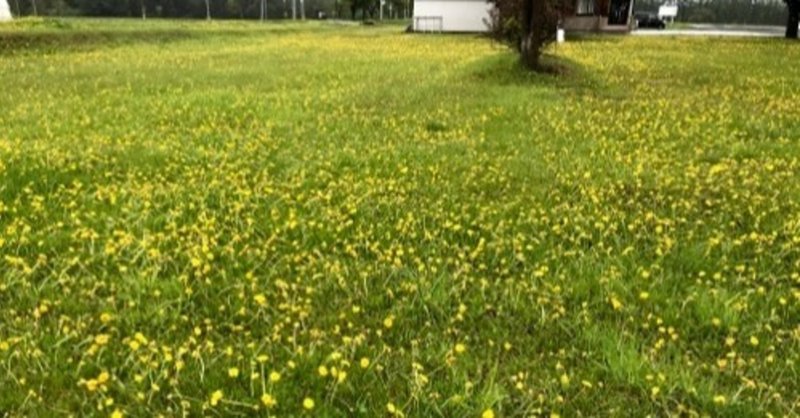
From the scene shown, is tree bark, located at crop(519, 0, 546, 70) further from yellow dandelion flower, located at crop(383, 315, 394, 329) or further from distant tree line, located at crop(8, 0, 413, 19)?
distant tree line, located at crop(8, 0, 413, 19)

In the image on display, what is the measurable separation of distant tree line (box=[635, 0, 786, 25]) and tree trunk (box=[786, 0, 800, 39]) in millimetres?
54373

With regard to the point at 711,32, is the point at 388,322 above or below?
below

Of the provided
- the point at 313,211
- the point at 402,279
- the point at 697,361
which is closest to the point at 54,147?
the point at 313,211

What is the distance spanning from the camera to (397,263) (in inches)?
247

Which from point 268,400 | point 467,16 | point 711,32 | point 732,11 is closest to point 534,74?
point 268,400

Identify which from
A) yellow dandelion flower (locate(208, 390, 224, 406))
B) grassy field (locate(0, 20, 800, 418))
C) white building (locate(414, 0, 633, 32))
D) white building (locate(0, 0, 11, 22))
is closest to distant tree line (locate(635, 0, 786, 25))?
white building (locate(414, 0, 633, 32))

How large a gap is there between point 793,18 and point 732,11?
65.4 metres

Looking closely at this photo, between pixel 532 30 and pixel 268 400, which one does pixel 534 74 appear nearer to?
pixel 532 30

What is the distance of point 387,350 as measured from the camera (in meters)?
4.86

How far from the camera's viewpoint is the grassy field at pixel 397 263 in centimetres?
443

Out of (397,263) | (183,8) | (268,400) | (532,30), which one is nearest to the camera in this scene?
(268,400)

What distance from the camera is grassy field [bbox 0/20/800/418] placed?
14.5ft

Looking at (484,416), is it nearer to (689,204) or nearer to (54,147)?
(689,204)

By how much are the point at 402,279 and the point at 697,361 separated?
242 centimetres
